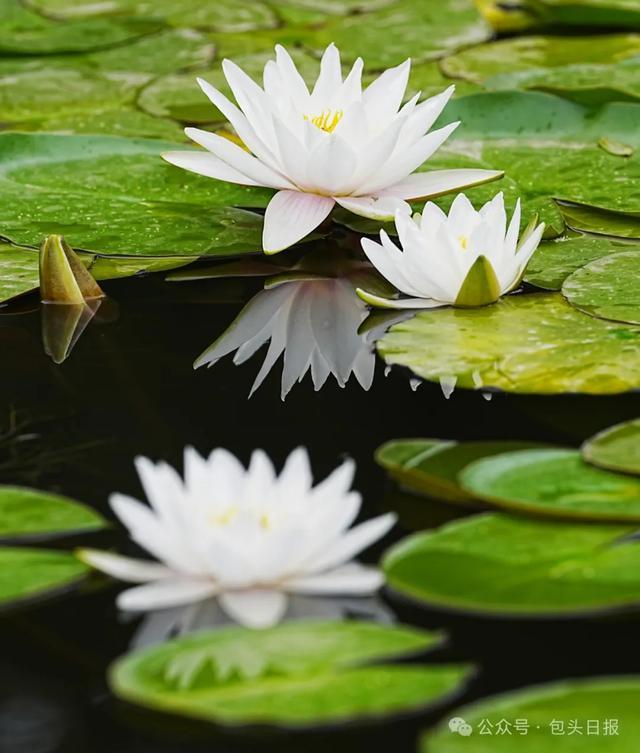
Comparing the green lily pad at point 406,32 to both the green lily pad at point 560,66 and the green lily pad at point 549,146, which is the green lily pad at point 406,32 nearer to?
the green lily pad at point 560,66

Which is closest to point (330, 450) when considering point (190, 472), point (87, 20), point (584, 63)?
point (190, 472)

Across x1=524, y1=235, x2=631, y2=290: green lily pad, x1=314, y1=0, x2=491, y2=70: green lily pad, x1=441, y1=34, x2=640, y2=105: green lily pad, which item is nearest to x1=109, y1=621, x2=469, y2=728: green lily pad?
x1=524, y1=235, x2=631, y2=290: green lily pad

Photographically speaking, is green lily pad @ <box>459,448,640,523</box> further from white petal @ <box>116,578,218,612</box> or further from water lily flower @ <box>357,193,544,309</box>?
water lily flower @ <box>357,193,544,309</box>

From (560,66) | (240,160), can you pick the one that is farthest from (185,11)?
(240,160)

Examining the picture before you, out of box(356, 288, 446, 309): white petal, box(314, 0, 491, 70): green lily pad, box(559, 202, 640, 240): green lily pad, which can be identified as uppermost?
box(314, 0, 491, 70): green lily pad

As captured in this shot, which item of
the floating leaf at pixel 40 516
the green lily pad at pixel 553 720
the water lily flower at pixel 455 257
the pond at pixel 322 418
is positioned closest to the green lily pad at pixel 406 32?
the pond at pixel 322 418

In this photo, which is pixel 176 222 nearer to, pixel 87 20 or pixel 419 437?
pixel 419 437
